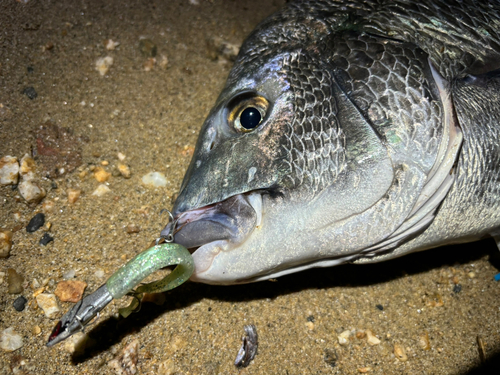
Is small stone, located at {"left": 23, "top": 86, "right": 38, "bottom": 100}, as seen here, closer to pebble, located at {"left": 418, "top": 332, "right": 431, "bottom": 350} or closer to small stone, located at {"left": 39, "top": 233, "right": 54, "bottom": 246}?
small stone, located at {"left": 39, "top": 233, "right": 54, "bottom": 246}

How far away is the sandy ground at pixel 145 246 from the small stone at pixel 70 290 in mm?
30

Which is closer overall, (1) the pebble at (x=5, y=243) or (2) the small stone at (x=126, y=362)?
(2) the small stone at (x=126, y=362)

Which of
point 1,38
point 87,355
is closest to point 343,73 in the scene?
point 87,355

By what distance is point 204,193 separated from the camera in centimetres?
155

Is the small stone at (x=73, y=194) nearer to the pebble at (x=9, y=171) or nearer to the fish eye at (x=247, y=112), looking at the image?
the pebble at (x=9, y=171)

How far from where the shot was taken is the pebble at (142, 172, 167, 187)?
2.30 m

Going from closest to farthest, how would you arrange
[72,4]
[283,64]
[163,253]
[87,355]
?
1. [163,253]
2. [283,64]
3. [87,355]
4. [72,4]

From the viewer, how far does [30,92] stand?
2.34 m

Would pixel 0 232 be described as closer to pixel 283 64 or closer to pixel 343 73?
pixel 283 64

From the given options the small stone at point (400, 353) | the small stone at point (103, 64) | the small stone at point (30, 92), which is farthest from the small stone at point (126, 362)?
the small stone at point (103, 64)

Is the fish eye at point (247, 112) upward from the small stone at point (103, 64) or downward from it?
upward

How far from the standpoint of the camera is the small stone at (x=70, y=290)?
75.8 inches

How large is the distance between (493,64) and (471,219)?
2.35ft

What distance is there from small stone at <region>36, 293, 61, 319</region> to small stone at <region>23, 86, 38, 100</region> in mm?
1134
